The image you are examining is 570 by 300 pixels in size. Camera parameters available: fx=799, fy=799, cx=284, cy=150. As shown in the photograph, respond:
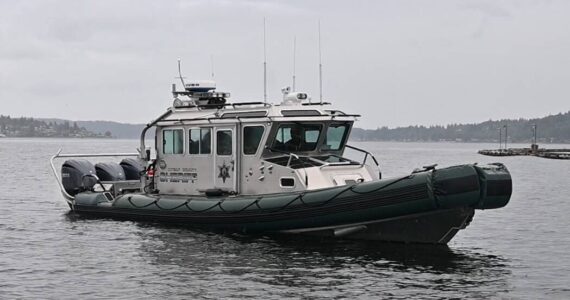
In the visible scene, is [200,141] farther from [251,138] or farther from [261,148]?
[261,148]

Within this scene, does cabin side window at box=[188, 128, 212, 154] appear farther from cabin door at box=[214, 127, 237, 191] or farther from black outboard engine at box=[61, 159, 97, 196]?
black outboard engine at box=[61, 159, 97, 196]

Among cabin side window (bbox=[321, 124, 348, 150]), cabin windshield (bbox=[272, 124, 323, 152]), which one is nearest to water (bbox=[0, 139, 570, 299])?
cabin windshield (bbox=[272, 124, 323, 152])

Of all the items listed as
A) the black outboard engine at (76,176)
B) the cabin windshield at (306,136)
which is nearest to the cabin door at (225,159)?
the cabin windshield at (306,136)

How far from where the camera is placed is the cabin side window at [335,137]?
17936 millimetres

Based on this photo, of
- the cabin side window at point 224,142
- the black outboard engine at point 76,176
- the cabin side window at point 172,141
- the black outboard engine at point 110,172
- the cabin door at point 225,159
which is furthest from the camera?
the black outboard engine at point 110,172

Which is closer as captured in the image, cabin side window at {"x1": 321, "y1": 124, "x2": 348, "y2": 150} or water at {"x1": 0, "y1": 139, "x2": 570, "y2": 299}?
water at {"x1": 0, "y1": 139, "x2": 570, "y2": 299}

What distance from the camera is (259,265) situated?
14.5 metres

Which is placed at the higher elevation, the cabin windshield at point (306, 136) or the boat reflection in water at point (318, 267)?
the cabin windshield at point (306, 136)

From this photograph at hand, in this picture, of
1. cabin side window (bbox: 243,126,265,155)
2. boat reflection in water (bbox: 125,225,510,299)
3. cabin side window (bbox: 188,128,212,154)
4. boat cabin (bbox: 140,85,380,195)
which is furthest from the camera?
cabin side window (bbox: 188,128,212,154)

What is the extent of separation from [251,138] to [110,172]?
635 centimetres

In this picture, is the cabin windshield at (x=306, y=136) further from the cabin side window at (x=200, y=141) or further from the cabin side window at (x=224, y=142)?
the cabin side window at (x=200, y=141)

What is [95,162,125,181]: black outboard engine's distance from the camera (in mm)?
22266

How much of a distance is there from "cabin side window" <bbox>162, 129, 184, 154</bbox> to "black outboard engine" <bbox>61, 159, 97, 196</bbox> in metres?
3.31

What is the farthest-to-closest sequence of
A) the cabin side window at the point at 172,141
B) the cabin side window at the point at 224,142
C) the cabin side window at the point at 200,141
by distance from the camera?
the cabin side window at the point at 172,141 < the cabin side window at the point at 200,141 < the cabin side window at the point at 224,142
